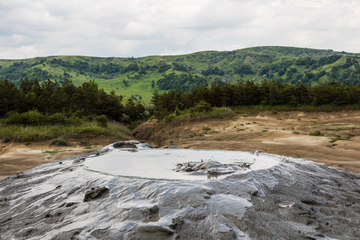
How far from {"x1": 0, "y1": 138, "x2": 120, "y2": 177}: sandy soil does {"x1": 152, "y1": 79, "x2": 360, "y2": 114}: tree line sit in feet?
55.7

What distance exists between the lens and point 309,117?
27.2 meters

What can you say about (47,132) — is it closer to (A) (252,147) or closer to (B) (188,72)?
(A) (252,147)

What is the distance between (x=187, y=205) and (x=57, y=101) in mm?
23866

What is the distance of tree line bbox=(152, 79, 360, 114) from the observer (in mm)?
29125

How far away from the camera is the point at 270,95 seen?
105 ft

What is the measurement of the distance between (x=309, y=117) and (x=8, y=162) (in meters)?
31.3

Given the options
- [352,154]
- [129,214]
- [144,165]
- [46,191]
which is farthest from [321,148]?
[46,191]

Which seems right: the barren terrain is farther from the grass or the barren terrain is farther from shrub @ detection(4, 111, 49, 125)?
shrub @ detection(4, 111, 49, 125)

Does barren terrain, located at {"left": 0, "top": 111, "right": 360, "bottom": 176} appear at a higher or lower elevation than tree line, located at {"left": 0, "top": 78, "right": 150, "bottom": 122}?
lower

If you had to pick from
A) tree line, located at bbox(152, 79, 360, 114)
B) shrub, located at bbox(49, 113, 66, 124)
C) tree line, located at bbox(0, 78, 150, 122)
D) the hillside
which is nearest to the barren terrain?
shrub, located at bbox(49, 113, 66, 124)

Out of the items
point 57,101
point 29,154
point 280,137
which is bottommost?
point 280,137

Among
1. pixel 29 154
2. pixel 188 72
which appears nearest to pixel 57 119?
pixel 29 154

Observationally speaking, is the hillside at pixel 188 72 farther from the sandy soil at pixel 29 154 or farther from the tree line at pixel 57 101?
the sandy soil at pixel 29 154

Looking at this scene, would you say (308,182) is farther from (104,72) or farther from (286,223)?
(104,72)
